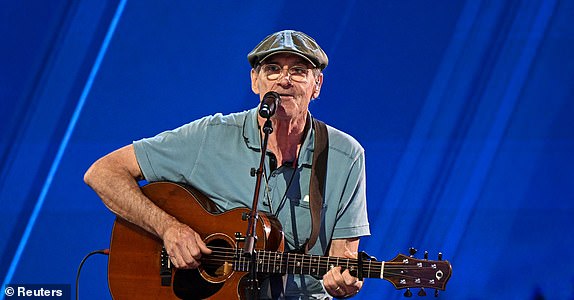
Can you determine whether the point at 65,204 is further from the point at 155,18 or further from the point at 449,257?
the point at 449,257

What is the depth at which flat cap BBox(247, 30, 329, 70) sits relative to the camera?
3.61 m

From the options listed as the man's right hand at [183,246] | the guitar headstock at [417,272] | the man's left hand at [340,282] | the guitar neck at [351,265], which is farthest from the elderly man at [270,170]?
the guitar headstock at [417,272]

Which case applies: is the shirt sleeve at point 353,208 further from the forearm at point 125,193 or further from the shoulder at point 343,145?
the forearm at point 125,193

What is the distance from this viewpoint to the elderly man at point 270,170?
143 inches

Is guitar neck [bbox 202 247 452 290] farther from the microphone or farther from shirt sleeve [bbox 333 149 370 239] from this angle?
the microphone

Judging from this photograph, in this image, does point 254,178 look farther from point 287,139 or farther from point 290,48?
point 290,48

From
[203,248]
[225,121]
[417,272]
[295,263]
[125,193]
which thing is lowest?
[417,272]

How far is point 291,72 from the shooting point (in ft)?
11.9

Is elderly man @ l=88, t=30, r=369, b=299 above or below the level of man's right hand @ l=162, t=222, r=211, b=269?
above

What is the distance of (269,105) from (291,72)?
18.9 inches

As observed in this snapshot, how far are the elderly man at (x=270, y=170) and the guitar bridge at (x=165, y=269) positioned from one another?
7 centimetres

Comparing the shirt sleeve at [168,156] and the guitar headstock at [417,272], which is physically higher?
the shirt sleeve at [168,156]

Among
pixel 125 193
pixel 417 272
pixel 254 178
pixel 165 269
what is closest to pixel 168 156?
pixel 125 193

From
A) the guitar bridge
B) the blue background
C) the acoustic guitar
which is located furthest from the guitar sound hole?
the blue background
